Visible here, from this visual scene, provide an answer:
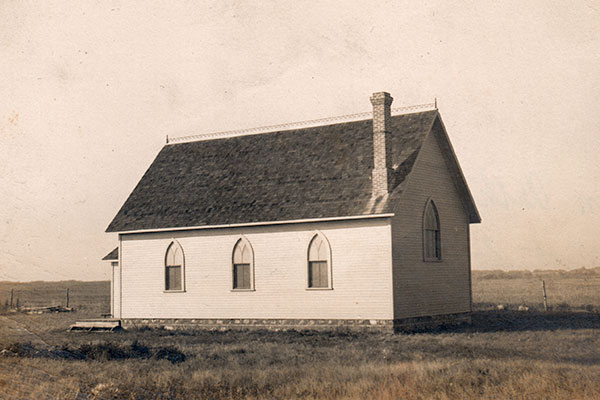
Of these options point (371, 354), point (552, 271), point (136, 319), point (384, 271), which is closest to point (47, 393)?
point (371, 354)

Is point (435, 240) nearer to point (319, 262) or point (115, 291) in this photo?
point (319, 262)

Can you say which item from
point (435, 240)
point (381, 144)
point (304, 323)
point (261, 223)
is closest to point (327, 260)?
point (304, 323)

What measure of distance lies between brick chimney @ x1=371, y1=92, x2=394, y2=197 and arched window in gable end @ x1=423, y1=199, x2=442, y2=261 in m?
2.91

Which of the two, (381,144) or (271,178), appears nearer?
(381,144)

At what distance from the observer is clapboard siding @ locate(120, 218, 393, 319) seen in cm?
2811

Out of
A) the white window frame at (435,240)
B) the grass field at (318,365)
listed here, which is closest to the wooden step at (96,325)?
the grass field at (318,365)

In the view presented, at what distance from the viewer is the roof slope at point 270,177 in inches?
1174

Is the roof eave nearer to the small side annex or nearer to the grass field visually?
the small side annex

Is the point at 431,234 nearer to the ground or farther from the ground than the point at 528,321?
farther from the ground

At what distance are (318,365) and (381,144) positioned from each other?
467 inches

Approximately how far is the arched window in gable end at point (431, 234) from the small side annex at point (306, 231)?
0.19 ft

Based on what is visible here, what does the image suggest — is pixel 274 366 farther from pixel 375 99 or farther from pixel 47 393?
pixel 375 99

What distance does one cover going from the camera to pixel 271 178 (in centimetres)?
3291

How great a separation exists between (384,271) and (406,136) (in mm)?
6151
